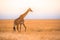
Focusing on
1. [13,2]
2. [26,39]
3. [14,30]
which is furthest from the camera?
[13,2]

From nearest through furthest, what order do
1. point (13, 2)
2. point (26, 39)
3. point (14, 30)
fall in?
point (26, 39) → point (14, 30) → point (13, 2)

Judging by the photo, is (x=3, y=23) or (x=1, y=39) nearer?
(x=1, y=39)

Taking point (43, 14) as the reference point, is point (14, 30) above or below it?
below

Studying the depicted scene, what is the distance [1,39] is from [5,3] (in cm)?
45

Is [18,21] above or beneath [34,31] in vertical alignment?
above

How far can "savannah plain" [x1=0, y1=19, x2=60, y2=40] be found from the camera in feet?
4.69

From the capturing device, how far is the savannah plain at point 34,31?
1430mm

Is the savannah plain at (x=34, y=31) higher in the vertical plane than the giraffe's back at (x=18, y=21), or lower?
lower

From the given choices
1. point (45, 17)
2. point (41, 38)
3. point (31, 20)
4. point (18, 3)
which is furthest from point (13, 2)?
point (41, 38)

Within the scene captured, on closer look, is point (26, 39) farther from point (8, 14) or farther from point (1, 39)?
point (8, 14)

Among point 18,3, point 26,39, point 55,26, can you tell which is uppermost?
point 18,3

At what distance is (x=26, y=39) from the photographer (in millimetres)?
1412

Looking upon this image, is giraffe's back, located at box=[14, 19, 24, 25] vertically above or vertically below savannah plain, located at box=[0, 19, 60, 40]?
above

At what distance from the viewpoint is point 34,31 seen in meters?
1.52
